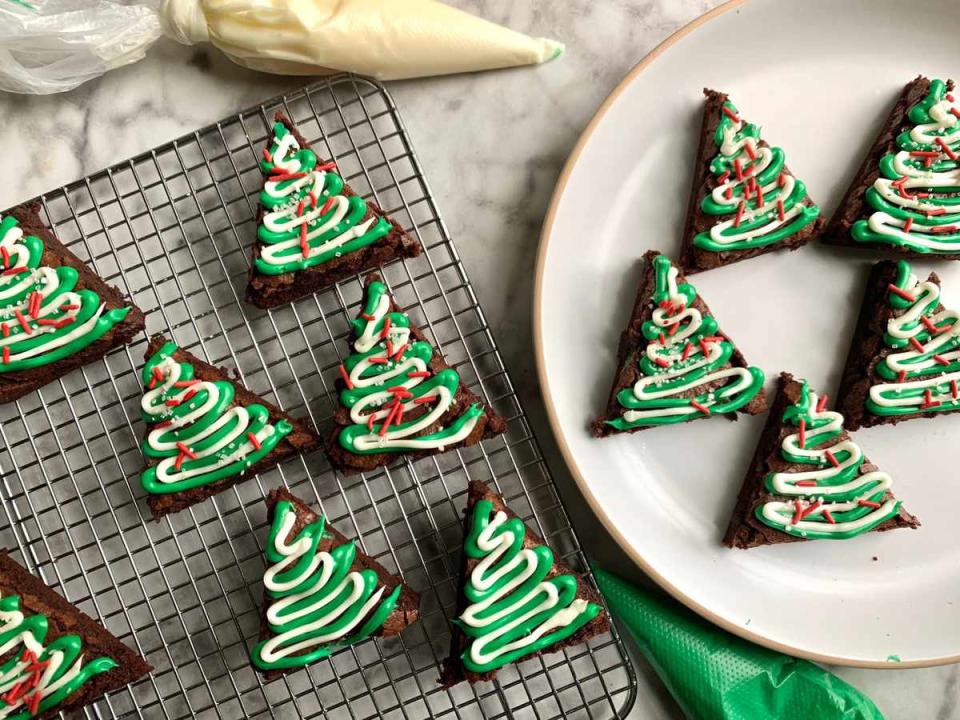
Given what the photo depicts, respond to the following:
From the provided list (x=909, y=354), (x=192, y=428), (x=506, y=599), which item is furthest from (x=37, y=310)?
(x=909, y=354)

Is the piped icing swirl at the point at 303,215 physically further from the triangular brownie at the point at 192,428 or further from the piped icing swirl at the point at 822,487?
the piped icing swirl at the point at 822,487

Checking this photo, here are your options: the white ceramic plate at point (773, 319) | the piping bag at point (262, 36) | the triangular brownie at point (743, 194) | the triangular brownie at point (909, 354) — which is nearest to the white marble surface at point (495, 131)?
the piping bag at point (262, 36)

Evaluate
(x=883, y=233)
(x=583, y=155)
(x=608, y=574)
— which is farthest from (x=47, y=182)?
(x=883, y=233)

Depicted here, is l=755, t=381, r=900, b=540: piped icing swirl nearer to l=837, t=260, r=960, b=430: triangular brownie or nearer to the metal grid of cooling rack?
l=837, t=260, r=960, b=430: triangular brownie

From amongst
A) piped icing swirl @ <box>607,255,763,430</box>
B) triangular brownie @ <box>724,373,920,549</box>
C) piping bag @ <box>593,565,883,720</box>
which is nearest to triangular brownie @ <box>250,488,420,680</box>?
piping bag @ <box>593,565,883,720</box>

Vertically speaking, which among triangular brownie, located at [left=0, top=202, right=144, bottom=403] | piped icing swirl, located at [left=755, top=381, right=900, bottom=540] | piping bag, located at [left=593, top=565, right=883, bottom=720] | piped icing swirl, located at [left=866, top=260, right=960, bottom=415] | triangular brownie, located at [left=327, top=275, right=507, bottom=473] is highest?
triangular brownie, located at [left=0, top=202, right=144, bottom=403]

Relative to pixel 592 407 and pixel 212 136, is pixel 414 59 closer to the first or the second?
pixel 212 136

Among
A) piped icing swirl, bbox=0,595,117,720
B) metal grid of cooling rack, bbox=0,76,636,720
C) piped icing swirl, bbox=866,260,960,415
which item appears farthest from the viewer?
metal grid of cooling rack, bbox=0,76,636,720
